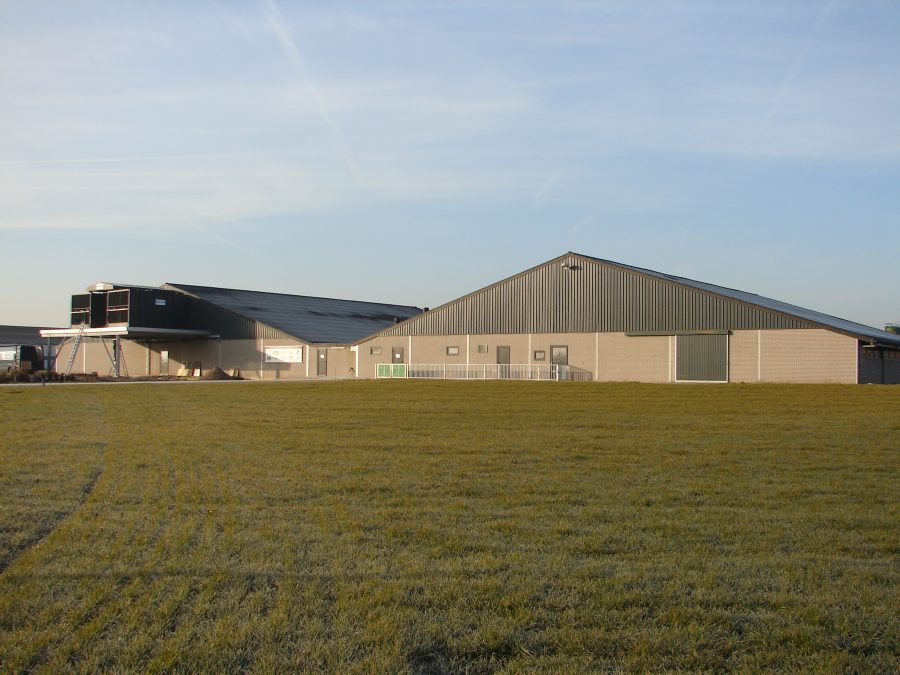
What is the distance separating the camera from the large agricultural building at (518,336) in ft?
125

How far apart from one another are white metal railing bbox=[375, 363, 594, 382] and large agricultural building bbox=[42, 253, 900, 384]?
0.07m

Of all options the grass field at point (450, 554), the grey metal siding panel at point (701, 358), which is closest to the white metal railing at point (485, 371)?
the grey metal siding panel at point (701, 358)

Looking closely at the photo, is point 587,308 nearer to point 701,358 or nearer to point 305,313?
point 701,358

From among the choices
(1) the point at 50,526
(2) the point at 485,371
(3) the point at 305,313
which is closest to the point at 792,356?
(2) the point at 485,371

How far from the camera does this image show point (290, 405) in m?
25.1

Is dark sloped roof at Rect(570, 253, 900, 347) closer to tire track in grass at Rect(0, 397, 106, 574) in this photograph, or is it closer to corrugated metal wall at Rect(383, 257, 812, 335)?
corrugated metal wall at Rect(383, 257, 812, 335)

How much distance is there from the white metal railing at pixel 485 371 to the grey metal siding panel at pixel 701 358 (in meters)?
4.89

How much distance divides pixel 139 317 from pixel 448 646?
183 ft

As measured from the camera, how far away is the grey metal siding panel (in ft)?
129

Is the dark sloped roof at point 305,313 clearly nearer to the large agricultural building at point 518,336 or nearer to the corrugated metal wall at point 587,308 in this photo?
the large agricultural building at point 518,336

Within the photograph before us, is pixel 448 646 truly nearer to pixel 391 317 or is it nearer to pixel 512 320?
pixel 512 320

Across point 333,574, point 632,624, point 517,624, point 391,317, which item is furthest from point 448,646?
point 391,317

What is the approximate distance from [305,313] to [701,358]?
116ft

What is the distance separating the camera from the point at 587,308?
4369 cm
